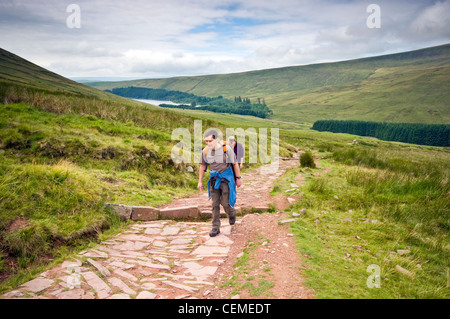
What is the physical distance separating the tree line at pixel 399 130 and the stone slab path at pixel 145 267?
12291cm

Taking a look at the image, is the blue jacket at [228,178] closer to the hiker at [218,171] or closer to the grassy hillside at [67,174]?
the hiker at [218,171]

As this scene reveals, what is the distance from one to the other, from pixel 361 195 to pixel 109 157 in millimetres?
9286

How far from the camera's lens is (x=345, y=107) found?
17262cm

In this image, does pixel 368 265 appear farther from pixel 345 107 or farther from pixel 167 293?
pixel 345 107

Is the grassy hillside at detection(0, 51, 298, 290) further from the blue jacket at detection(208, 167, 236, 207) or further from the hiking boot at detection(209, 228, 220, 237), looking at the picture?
the blue jacket at detection(208, 167, 236, 207)

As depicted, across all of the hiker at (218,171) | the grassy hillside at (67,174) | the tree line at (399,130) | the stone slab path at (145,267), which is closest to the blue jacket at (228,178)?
the hiker at (218,171)

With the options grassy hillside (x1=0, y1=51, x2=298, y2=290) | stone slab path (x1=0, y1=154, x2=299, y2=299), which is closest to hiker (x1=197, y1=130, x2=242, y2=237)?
stone slab path (x1=0, y1=154, x2=299, y2=299)

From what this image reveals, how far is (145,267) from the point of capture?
4793mm

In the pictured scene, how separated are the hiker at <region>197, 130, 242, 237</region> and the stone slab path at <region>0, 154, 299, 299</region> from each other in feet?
2.32

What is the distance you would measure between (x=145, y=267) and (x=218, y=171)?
261 centimetres

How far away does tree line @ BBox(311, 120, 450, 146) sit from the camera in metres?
101

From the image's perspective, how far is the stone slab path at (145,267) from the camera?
12.8 ft

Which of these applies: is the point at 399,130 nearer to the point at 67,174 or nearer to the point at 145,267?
the point at 67,174
